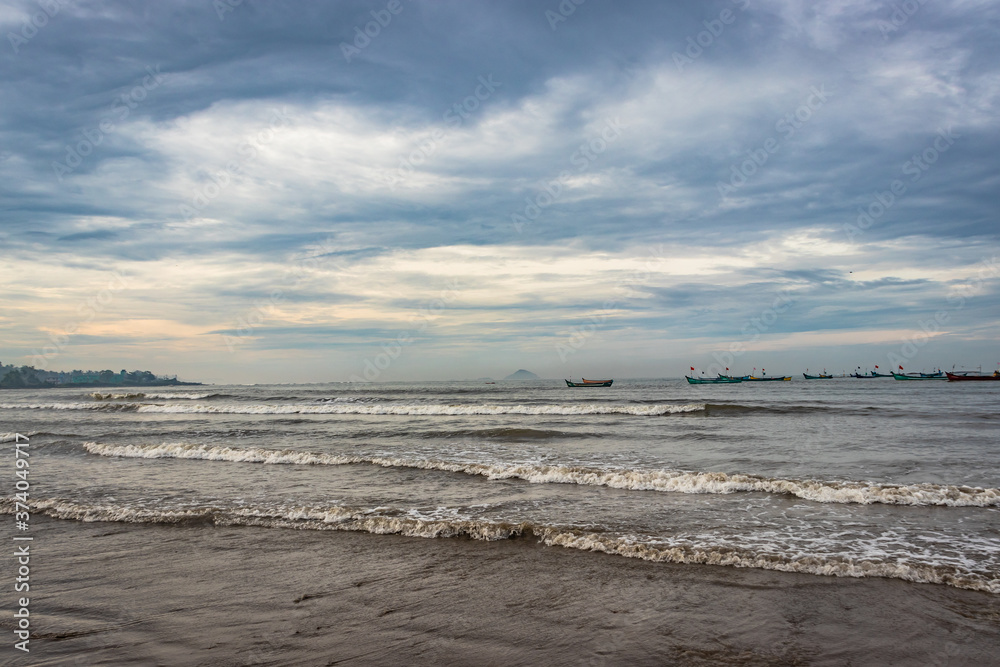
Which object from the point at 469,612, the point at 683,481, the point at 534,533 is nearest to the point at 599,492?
the point at 683,481

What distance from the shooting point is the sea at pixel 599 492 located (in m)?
8.02

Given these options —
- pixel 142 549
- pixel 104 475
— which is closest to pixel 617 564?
pixel 142 549

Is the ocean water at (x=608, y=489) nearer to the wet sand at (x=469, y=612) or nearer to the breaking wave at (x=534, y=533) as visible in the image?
the breaking wave at (x=534, y=533)

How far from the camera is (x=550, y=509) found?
10.5 m

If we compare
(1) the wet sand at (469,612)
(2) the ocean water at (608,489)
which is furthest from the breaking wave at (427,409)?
(1) the wet sand at (469,612)

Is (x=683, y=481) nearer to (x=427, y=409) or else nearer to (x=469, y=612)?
(x=469, y=612)

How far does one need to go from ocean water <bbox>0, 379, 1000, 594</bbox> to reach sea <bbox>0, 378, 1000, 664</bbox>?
0.16 ft

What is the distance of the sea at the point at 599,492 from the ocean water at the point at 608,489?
5 centimetres

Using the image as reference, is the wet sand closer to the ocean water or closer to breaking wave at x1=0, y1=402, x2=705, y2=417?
the ocean water

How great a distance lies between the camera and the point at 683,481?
1273cm

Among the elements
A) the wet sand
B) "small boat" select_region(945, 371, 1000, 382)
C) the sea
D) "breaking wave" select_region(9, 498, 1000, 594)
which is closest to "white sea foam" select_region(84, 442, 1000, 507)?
the sea

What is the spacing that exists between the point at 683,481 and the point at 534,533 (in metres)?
5.48

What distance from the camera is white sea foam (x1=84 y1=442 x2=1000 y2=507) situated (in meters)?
10.9

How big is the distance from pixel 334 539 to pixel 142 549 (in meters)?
2.95
